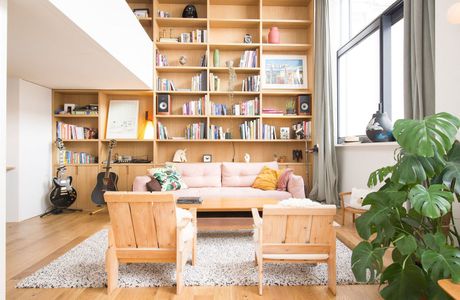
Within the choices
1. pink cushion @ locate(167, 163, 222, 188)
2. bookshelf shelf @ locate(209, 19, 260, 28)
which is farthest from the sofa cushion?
bookshelf shelf @ locate(209, 19, 260, 28)

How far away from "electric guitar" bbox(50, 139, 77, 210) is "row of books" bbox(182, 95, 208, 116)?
2.13 m

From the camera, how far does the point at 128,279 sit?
2146mm

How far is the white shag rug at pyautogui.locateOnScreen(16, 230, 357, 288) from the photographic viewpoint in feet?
6.88

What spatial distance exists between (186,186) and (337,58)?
10.8 feet

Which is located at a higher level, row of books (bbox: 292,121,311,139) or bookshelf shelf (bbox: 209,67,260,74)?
bookshelf shelf (bbox: 209,67,260,74)

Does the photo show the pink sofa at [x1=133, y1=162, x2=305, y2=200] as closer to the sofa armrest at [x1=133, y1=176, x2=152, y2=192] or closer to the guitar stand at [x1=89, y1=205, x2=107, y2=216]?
the sofa armrest at [x1=133, y1=176, x2=152, y2=192]

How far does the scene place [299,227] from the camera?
197cm

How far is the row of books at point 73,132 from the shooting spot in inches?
189

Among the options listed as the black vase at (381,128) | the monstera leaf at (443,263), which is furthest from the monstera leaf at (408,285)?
the black vase at (381,128)

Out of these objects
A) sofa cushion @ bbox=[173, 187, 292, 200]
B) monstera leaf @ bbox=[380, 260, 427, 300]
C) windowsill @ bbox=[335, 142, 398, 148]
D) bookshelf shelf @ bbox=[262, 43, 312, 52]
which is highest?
bookshelf shelf @ bbox=[262, 43, 312, 52]

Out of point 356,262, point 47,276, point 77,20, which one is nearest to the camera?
point 356,262

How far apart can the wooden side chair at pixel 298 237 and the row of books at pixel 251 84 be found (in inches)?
131

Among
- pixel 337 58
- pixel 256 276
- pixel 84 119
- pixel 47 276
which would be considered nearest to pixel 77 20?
pixel 47 276

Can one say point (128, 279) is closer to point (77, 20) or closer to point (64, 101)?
point (77, 20)
